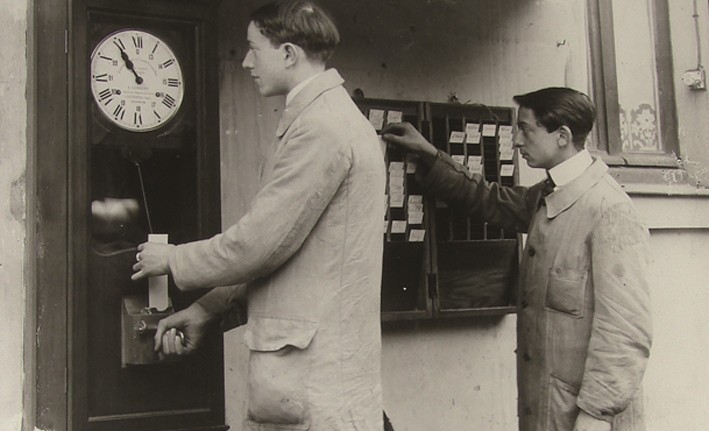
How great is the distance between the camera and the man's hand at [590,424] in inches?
107

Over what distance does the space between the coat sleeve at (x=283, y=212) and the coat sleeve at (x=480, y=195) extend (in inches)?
50.8

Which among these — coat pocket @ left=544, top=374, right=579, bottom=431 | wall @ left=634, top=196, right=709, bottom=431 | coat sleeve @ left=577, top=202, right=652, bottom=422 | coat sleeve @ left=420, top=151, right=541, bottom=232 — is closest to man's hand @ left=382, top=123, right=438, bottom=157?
coat sleeve @ left=420, top=151, right=541, bottom=232

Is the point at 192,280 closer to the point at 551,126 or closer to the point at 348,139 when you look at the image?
the point at 348,139

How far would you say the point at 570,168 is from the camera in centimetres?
311

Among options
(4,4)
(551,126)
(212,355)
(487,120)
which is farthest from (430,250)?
(4,4)

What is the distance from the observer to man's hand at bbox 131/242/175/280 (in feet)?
8.04

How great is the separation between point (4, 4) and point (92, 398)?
1.37 metres

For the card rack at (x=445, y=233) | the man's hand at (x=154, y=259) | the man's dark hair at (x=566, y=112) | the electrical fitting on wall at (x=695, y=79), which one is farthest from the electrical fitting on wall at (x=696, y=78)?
the man's hand at (x=154, y=259)

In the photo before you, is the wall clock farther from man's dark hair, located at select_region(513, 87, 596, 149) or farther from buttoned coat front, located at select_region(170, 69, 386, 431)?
man's dark hair, located at select_region(513, 87, 596, 149)

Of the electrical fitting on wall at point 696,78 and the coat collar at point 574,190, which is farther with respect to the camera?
the electrical fitting on wall at point 696,78

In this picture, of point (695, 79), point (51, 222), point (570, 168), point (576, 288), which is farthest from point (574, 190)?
point (695, 79)

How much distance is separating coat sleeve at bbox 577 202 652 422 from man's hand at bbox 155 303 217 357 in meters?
1.16

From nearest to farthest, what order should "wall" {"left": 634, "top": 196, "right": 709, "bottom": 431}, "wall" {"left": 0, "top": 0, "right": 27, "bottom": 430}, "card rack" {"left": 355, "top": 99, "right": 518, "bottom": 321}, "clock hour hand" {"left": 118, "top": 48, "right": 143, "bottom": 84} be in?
"clock hour hand" {"left": 118, "top": 48, "right": 143, "bottom": 84}, "wall" {"left": 0, "top": 0, "right": 27, "bottom": 430}, "card rack" {"left": 355, "top": 99, "right": 518, "bottom": 321}, "wall" {"left": 634, "top": 196, "right": 709, "bottom": 431}

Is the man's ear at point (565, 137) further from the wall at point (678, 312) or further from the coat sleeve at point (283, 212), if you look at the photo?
the wall at point (678, 312)
